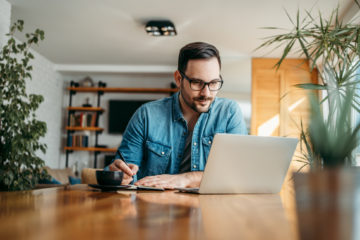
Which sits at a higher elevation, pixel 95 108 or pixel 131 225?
pixel 95 108

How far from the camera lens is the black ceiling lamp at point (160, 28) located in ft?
14.6

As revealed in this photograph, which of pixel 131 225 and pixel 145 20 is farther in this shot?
pixel 145 20

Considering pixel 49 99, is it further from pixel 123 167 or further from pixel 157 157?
pixel 123 167

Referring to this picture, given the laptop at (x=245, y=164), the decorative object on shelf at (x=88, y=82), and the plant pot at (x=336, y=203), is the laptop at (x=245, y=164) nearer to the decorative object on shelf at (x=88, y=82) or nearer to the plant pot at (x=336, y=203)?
the plant pot at (x=336, y=203)

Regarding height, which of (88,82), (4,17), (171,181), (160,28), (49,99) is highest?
(160,28)

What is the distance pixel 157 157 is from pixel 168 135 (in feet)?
0.43

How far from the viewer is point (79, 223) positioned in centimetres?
48

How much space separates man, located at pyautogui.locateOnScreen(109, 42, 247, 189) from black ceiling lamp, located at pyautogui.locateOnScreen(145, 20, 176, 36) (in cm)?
266

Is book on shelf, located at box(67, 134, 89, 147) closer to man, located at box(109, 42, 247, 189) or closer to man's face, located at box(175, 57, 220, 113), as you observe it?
man, located at box(109, 42, 247, 189)

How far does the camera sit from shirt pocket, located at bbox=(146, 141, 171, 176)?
181 centimetres

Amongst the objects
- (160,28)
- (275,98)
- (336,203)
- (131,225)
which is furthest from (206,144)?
(275,98)

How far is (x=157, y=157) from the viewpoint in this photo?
181 cm

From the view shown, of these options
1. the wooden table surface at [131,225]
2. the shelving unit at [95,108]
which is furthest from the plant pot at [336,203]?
the shelving unit at [95,108]

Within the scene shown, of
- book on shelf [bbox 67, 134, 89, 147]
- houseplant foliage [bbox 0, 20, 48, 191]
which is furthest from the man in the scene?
book on shelf [bbox 67, 134, 89, 147]
